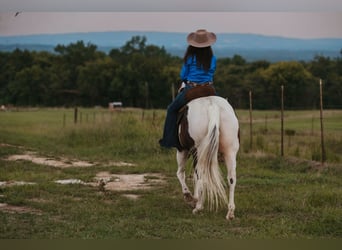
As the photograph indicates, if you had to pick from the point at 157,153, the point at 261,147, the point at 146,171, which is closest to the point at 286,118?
the point at 261,147

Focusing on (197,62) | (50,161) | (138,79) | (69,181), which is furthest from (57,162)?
(138,79)

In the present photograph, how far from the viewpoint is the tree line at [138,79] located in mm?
11109

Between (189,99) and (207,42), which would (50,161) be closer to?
(189,99)

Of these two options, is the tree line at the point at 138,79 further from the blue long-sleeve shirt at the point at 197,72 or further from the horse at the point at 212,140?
the horse at the point at 212,140

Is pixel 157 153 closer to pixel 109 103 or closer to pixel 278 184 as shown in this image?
pixel 278 184

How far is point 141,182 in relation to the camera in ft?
25.2

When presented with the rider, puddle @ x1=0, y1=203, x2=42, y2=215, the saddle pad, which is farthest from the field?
the rider

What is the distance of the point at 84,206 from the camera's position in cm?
589

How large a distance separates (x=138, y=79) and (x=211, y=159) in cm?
906

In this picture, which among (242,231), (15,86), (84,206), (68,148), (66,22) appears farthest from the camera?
(68,148)

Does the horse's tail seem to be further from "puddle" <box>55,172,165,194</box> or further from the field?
"puddle" <box>55,172,165,194</box>

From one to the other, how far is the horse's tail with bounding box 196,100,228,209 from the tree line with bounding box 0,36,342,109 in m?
5.02

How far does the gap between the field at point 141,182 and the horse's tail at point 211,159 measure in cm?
29

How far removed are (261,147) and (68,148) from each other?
3.85 meters
